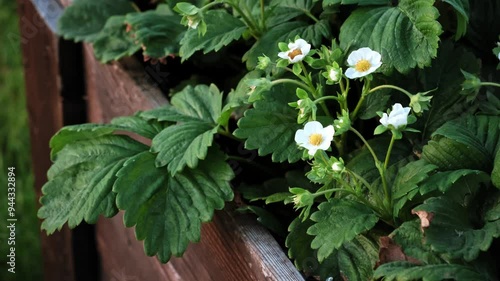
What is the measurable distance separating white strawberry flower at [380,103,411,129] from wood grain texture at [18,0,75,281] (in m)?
1.18

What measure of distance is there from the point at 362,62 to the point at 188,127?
316 millimetres

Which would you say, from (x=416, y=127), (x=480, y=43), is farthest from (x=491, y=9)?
(x=416, y=127)

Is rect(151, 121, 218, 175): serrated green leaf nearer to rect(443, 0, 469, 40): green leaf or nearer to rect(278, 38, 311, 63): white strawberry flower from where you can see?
rect(278, 38, 311, 63): white strawberry flower

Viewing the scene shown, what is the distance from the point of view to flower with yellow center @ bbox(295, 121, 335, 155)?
1075mm

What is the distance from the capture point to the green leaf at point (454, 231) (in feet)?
3.26

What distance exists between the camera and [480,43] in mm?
1366

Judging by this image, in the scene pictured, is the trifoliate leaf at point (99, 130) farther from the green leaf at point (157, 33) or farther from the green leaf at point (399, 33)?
the green leaf at point (399, 33)

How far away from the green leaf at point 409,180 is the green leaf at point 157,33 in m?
0.59

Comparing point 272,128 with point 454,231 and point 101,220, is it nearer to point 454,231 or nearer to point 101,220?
point 454,231

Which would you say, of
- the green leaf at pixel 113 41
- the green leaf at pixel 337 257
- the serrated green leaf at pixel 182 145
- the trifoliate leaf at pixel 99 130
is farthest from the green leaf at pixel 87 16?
the green leaf at pixel 337 257

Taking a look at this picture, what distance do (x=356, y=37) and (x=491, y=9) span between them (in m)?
0.29

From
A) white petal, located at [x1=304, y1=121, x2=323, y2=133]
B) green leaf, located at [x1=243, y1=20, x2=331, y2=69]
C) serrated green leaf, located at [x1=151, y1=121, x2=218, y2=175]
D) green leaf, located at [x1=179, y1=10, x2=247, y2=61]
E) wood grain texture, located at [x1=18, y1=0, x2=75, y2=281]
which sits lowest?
wood grain texture, located at [x1=18, y1=0, x2=75, y2=281]

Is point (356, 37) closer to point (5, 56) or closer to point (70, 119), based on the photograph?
point (70, 119)

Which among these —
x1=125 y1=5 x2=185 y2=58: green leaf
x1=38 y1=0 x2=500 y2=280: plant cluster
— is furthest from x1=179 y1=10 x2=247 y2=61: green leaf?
x1=125 y1=5 x2=185 y2=58: green leaf
